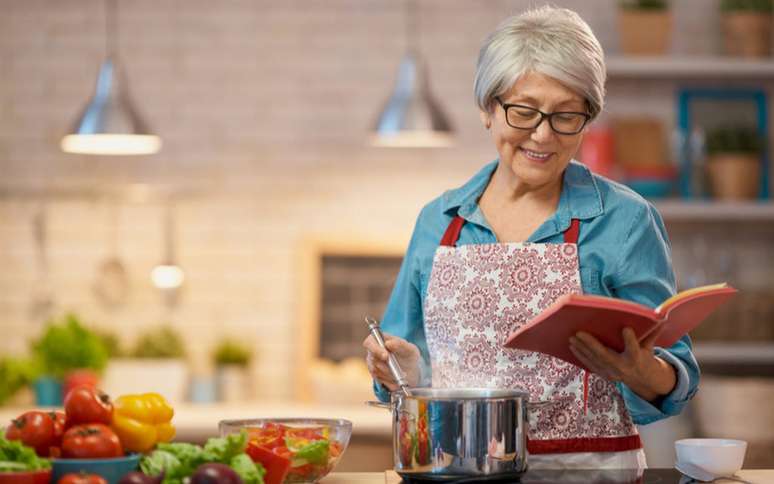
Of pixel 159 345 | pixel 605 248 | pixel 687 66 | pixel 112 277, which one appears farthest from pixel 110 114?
pixel 605 248

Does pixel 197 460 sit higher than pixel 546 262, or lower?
lower

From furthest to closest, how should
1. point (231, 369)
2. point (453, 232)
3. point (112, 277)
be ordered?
1. point (112, 277)
2. point (231, 369)
3. point (453, 232)

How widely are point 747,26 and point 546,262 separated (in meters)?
3.14

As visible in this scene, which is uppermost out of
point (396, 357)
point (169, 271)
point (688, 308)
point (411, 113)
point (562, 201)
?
point (411, 113)

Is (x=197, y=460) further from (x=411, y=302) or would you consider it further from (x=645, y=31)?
(x=645, y=31)

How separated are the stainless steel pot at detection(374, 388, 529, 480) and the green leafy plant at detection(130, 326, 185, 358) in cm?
339

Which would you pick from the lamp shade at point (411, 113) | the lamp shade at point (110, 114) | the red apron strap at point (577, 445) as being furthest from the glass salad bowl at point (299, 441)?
the lamp shade at point (411, 113)

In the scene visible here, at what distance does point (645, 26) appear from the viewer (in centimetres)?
526

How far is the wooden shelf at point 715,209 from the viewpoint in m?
5.25

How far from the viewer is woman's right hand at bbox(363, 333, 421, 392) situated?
2.46 m

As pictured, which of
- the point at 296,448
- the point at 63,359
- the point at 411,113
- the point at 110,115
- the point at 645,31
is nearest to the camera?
the point at 296,448

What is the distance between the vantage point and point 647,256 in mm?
2529

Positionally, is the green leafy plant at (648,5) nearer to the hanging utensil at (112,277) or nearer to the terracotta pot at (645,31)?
the terracotta pot at (645,31)

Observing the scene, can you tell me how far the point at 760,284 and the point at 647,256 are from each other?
129 inches
